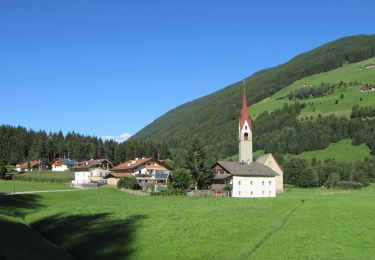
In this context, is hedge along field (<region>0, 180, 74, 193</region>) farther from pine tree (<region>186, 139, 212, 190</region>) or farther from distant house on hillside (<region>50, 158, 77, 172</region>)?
distant house on hillside (<region>50, 158, 77, 172</region>)

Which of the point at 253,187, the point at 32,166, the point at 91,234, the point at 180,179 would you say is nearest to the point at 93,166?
the point at 32,166

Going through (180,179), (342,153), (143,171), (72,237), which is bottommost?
(72,237)

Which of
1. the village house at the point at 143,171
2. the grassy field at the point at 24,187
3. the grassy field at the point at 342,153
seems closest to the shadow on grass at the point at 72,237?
the grassy field at the point at 24,187

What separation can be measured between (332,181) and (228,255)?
11100 cm

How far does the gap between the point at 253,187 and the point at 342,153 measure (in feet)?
310

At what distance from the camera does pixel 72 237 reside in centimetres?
3809

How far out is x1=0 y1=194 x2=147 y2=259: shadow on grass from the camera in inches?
1252

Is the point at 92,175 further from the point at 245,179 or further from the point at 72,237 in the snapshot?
the point at 72,237

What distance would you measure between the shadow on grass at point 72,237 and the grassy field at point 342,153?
14378cm

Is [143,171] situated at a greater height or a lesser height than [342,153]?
lesser

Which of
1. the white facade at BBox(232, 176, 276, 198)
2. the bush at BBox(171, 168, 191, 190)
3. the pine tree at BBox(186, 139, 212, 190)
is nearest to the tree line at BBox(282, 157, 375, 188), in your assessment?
the white facade at BBox(232, 176, 276, 198)

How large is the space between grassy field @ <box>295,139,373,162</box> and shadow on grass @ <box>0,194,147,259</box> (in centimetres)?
14378

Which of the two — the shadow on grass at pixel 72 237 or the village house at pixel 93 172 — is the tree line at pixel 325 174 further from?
the shadow on grass at pixel 72 237

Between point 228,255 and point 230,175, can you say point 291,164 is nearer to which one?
point 230,175
